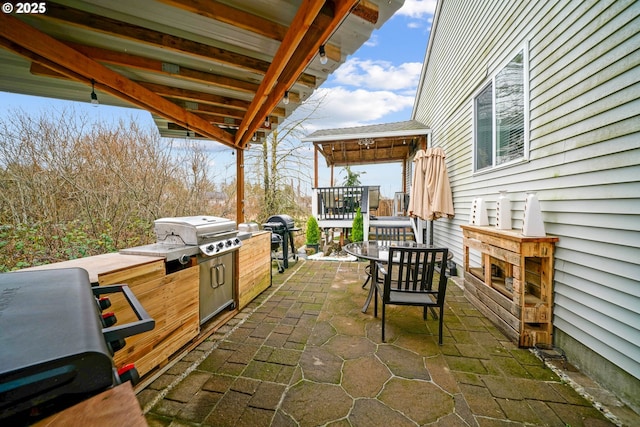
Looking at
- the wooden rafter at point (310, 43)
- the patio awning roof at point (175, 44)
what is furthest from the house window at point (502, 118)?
the wooden rafter at point (310, 43)

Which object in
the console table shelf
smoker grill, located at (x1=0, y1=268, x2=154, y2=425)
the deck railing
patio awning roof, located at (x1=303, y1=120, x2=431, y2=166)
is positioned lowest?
the console table shelf

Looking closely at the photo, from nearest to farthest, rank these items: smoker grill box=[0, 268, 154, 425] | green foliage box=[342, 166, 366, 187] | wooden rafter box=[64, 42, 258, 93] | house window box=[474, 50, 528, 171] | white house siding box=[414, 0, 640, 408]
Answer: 1. smoker grill box=[0, 268, 154, 425]
2. white house siding box=[414, 0, 640, 408]
3. wooden rafter box=[64, 42, 258, 93]
4. house window box=[474, 50, 528, 171]
5. green foliage box=[342, 166, 366, 187]

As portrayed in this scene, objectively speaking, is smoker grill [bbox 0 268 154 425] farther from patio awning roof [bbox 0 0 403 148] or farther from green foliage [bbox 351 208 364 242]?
green foliage [bbox 351 208 364 242]

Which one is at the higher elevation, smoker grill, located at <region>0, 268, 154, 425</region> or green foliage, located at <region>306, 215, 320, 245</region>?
smoker grill, located at <region>0, 268, 154, 425</region>

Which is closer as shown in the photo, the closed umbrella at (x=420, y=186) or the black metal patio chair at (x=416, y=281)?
the black metal patio chair at (x=416, y=281)

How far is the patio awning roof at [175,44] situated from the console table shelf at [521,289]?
246 cm

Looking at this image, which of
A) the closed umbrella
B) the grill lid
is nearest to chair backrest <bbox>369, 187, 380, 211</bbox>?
the closed umbrella

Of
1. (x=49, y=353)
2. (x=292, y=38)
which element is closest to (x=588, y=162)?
(x=292, y=38)

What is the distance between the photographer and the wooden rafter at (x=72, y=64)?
1600mm

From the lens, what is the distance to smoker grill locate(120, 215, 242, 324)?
2.29 m

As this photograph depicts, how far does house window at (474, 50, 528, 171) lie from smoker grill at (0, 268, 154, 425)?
3.97 m

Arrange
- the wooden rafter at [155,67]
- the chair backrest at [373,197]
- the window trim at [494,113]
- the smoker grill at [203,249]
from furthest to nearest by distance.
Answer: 1. the chair backrest at [373,197]
2. the window trim at [494,113]
3. the smoker grill at [203,249]
4. the wooden rafter at [155,67]

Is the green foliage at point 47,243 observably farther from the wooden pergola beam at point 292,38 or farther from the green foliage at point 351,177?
the green foliage at point 351,177

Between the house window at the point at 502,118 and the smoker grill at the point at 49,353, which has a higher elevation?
the house window at the point at 502,118
